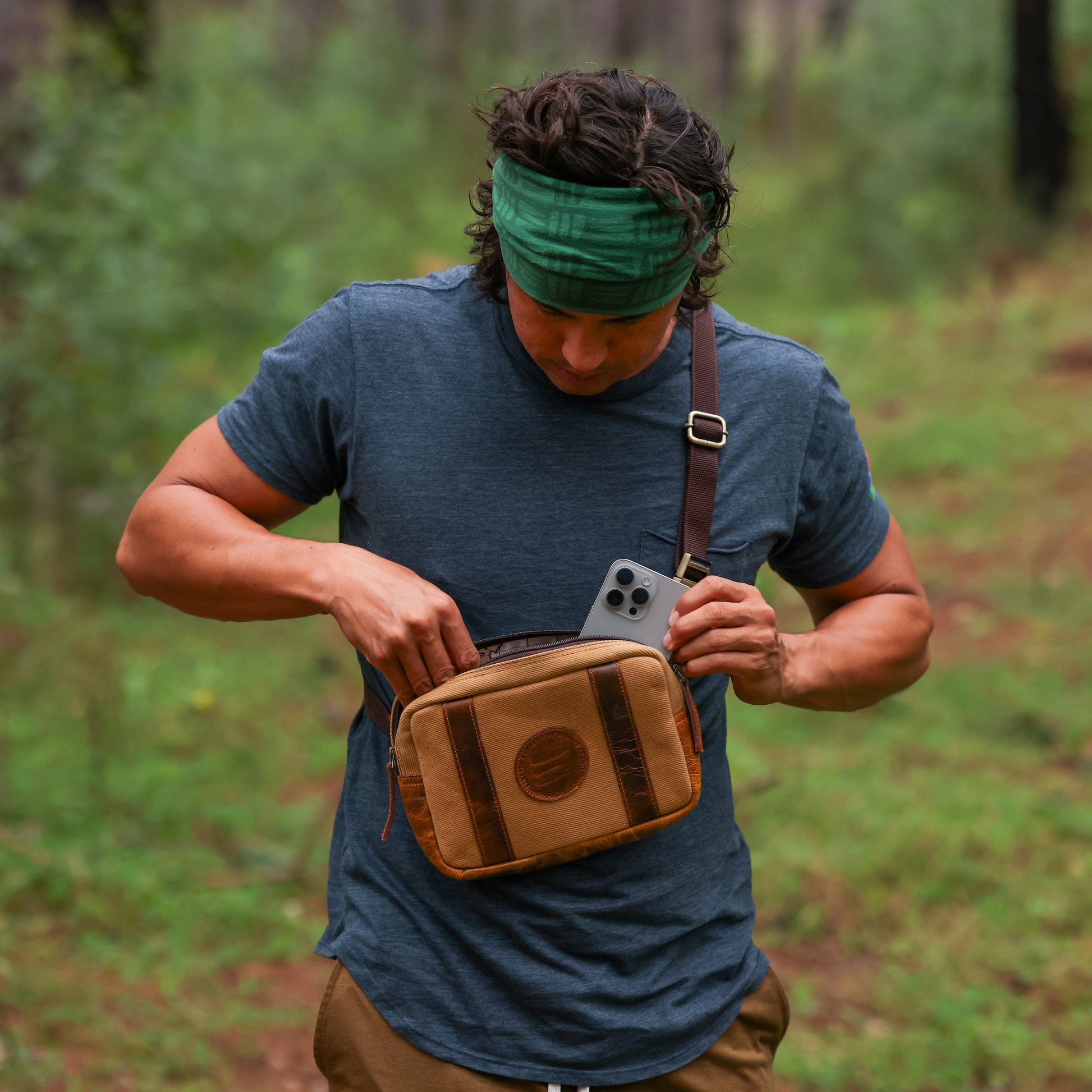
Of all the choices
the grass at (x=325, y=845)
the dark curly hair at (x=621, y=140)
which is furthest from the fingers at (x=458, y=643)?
the grass at (x=325, y=845)

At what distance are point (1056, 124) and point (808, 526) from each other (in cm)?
1287

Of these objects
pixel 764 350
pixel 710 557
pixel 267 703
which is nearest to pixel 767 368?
pixel 764 350

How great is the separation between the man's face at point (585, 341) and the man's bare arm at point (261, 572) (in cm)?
37

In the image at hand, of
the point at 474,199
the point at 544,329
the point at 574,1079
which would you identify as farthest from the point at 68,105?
the point at 574,1079

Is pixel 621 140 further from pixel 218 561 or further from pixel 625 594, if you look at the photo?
pixel 218 561

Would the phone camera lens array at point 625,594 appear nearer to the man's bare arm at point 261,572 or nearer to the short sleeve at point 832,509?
the man's bare arm at point 261,572

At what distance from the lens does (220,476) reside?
201cm

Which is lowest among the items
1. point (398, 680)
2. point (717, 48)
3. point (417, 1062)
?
point (717, 48)

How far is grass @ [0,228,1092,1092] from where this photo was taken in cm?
391

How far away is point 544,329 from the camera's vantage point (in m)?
1.88

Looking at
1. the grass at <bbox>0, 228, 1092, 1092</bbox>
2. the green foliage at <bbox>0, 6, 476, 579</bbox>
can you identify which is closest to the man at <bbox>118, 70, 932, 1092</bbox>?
the grass at <bbox>0, 228, 1092, 1092</bbox>

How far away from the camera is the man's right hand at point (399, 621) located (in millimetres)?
1761

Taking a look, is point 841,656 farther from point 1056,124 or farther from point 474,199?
point 1056,124

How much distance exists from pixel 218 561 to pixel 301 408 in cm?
26
